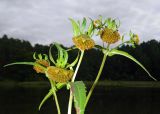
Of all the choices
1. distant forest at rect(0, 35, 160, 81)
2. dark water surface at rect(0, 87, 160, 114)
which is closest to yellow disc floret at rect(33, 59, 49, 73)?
dark water surface at rect(0, 87, 160, 114)

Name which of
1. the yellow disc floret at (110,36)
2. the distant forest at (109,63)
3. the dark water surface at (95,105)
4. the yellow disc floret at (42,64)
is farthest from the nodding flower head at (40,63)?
the distant forest at (109,63)

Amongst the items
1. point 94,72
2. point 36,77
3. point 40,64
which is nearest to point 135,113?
point 40,64

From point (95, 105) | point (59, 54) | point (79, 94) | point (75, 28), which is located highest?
point (75, 28)

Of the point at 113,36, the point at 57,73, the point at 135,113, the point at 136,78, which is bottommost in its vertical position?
the point at 136,78

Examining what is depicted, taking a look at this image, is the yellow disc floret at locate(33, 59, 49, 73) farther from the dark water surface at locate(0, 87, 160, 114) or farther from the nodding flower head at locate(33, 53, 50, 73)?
the dark water surface at locate(0, 87, 160, 114)

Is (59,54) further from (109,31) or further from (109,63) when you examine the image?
(109,63)

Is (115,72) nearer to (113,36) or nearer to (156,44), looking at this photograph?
(156,44)

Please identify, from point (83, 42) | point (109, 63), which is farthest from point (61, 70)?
point (109, 63)
